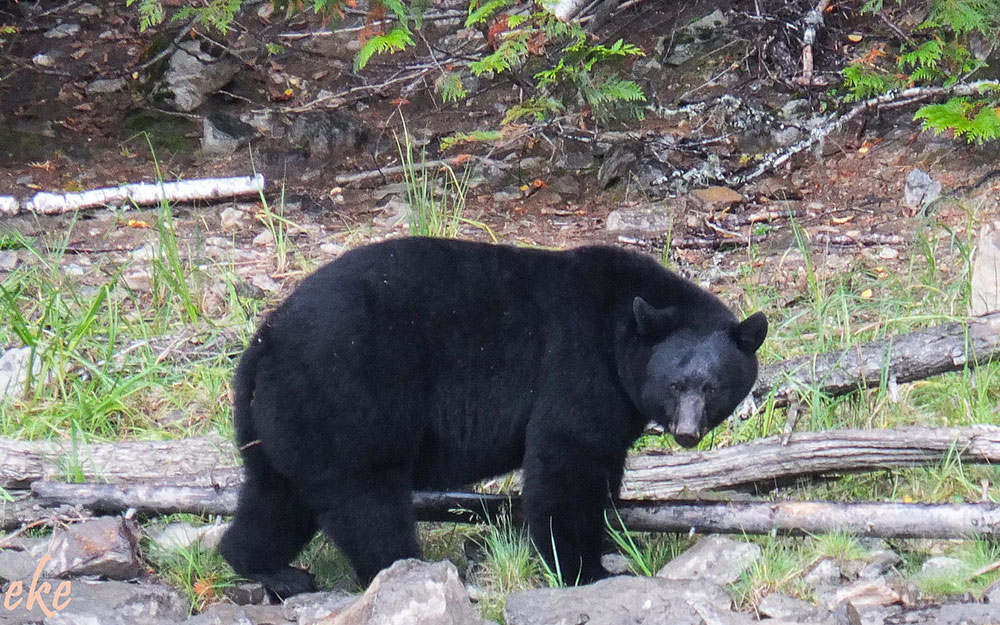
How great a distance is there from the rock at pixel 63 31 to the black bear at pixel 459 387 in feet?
26.8

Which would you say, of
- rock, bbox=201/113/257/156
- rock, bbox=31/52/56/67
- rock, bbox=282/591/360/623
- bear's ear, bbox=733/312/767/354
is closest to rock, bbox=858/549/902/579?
bear's ear, bbox=733/312/767/354

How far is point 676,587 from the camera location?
3863 mm

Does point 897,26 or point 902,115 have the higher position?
point 897,26

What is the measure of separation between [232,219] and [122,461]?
147 inches

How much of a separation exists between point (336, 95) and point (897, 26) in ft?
17.0

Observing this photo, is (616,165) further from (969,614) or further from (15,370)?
Result: (969,614)

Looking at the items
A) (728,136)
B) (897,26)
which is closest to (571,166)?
(728,136)

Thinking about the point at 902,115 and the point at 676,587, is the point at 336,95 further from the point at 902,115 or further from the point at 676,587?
the point at 676,587

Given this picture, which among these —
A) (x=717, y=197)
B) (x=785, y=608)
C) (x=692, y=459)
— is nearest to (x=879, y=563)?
(x=785, y=608)

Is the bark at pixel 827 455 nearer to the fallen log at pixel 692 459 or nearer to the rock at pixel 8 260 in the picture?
the fallen log at pixel 692 459

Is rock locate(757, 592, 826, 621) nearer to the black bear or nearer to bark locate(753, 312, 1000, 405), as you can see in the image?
the black bear

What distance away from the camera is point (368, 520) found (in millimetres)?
4281

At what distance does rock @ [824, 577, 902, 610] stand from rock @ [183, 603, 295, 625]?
2.06m

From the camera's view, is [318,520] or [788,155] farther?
[788,155]
